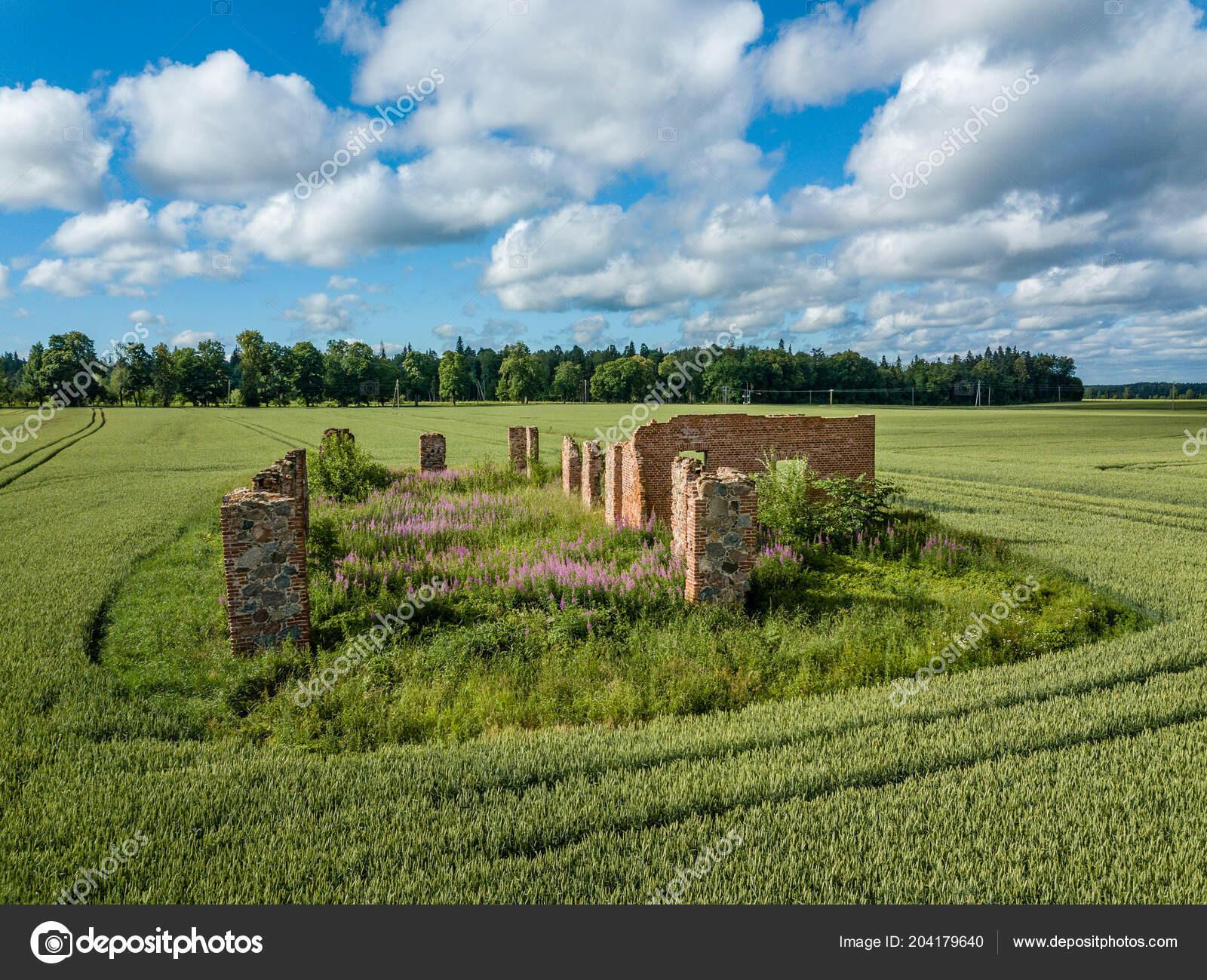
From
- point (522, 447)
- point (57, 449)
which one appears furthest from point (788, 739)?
point (57, 449)

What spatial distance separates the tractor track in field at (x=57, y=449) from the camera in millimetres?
27469

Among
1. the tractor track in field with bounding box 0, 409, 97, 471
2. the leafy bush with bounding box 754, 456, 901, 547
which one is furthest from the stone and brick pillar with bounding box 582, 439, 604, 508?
the tractor track in field with bounding box 0, 409, 97, 471

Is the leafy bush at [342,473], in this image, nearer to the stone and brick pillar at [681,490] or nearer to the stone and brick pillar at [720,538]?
the stone and brick pillar at [681,490]

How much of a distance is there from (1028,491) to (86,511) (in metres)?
31.3

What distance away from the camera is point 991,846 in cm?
479

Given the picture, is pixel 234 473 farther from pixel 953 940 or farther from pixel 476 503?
pixel 953 940

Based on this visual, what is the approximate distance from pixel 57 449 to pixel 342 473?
32.1 meters

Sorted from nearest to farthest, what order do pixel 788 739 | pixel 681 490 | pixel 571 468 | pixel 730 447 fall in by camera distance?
1. pixel 788 739
2. pixel 681 490
3. pixel 730 447
4. pixel 571 468

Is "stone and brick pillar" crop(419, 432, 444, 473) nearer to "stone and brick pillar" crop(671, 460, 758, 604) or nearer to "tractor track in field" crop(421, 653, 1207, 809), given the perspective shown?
"stone and brick pillar" crop(671, 460, 758, 604)

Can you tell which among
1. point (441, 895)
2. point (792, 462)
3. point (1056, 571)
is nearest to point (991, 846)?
point (441, 895)

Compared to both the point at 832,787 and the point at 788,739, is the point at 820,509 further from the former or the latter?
the point at 832,787

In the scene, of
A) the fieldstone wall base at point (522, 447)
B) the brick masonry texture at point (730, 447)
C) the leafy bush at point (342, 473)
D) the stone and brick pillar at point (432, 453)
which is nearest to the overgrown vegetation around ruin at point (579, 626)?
the brick masonry texture at point (730, 447)

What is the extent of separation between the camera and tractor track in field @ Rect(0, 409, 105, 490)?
27469 millimetres

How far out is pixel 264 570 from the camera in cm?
838
